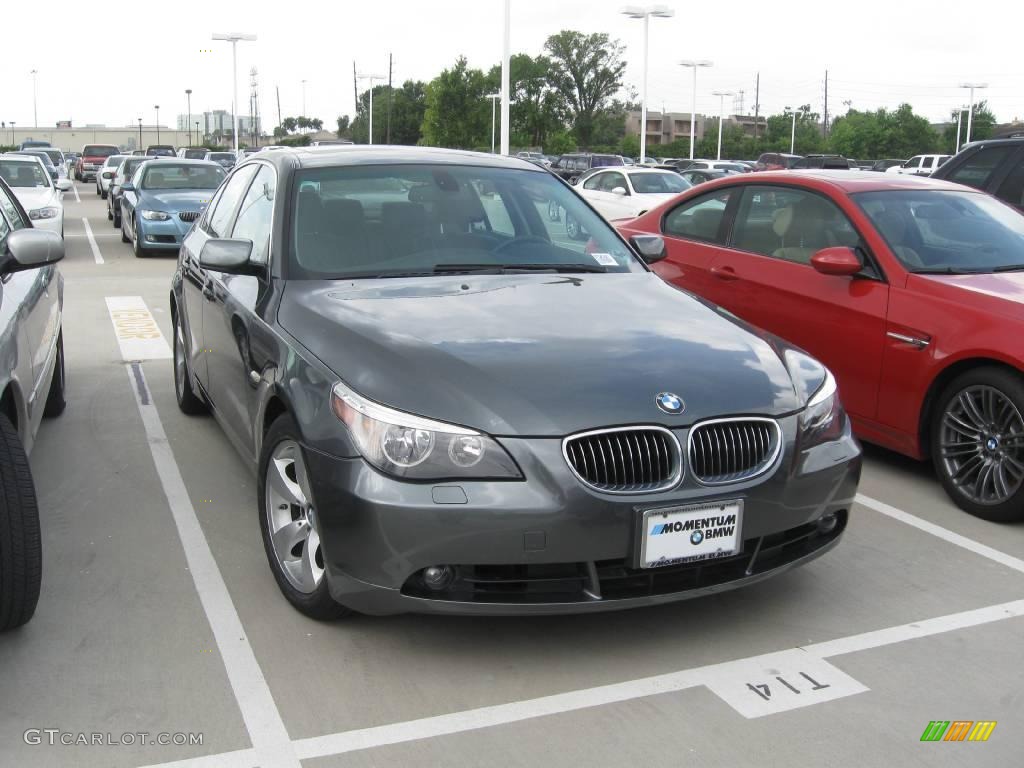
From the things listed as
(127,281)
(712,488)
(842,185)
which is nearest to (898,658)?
(712,488)

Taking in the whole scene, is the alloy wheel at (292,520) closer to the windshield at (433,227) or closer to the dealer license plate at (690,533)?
the windshield at (433,227)

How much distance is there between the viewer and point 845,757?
9.72 ft

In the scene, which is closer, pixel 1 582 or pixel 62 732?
pixel 62 732

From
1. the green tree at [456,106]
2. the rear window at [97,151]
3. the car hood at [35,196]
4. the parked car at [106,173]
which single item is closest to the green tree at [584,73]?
the green tree at [456,106]

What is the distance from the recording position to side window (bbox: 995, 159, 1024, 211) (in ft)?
28.7

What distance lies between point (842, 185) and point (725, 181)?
1.01 metres

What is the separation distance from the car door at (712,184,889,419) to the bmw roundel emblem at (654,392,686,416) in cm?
252

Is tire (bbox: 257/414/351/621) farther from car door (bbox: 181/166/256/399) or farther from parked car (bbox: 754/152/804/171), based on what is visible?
parked car (bbox: 754/152/804/171)

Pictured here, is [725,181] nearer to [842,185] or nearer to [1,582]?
[842,185]

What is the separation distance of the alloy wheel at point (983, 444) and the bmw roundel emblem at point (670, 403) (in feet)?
7.29

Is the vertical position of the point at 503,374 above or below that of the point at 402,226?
below

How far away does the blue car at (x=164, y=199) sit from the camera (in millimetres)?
16172

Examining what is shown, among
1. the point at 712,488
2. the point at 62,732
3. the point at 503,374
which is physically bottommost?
the point at 62,732

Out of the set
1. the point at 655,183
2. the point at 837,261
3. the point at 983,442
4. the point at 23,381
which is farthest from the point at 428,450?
the point at 655,183
